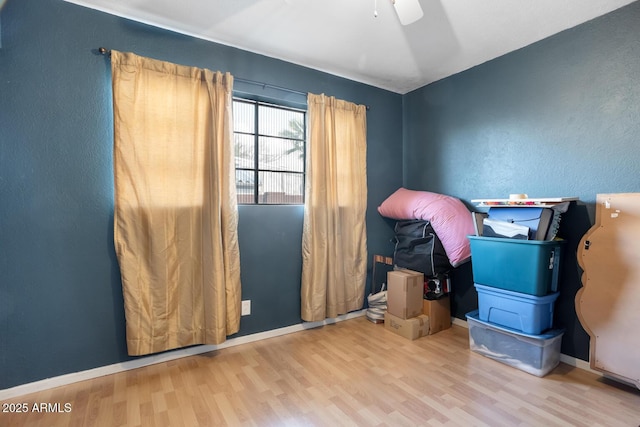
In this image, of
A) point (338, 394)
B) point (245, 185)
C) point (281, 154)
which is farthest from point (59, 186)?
point (338, 394)

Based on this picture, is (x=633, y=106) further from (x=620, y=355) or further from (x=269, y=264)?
(x=269, y=264)

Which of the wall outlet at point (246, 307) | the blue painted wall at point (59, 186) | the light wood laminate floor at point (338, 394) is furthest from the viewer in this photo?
the wall outlet at point (246, 307)

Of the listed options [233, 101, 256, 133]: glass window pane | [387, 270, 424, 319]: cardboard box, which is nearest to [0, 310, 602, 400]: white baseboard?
[387, 270, 424, 319]: cardboard box

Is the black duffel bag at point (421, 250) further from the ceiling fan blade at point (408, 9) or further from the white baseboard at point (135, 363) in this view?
the ceiling fan blade at point (408, 9)

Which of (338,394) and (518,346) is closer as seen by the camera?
(338,394)

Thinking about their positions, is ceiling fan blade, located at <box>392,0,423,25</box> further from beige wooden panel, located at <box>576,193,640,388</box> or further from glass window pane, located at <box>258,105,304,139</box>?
beige wooden panel, located at <box>576,193,640,388</box>

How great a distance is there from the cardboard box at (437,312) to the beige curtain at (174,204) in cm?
167

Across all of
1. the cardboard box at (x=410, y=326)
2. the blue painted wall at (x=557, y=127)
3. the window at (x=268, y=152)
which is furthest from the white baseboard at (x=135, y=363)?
the blue painted wall at (x=557, y=127)

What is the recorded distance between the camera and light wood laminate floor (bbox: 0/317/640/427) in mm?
1621

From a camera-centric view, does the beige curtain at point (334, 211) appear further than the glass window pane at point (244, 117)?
Yes

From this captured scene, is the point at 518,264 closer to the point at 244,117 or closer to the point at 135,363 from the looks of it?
the point at 244,117

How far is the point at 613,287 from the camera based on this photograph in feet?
6.23

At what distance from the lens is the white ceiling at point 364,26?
1957mm

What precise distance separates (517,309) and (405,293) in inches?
32.5
